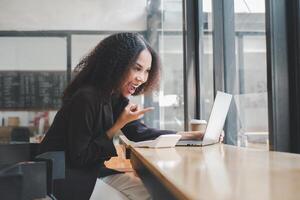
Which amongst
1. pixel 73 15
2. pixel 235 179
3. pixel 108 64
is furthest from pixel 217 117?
pixel 73 15

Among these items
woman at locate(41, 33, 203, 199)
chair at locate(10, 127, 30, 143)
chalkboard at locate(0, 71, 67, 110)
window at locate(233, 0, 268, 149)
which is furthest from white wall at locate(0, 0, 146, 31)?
woman at locate(41, 33, 203, 199)

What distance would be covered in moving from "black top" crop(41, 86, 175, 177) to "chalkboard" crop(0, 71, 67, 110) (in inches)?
125

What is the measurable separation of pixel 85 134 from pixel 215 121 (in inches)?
24.5

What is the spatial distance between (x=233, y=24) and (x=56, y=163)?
1.46 metres

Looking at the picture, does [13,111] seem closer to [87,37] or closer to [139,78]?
[87,37]

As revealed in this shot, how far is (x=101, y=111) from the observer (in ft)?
4.63

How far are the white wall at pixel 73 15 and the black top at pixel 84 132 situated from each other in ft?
10.5

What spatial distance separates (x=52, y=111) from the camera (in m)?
4.53

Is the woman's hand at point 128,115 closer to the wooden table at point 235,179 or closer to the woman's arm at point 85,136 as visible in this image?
the woman's arm at point 85,136

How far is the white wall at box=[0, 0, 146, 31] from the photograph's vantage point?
4.39 metres

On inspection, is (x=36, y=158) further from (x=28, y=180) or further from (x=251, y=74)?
(x=251, y=74)

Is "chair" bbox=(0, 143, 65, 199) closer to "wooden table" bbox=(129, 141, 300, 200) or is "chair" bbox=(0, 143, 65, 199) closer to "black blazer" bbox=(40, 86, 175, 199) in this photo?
"black blazer" bbox=(40, 86, 175, 199)

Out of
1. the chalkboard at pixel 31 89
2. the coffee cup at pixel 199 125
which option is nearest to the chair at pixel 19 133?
the chalkboard at pixel 31 89

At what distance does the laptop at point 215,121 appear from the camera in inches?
61.7
